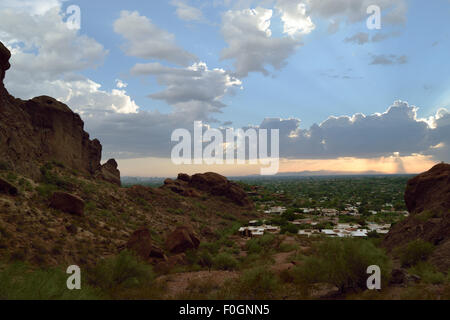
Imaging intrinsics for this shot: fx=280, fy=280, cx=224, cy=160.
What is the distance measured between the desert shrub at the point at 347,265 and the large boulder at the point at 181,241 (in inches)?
442

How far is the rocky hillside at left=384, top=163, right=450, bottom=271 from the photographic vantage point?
12867mm

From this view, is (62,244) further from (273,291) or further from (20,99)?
(20,99)

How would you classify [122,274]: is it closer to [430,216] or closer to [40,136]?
[430,216]

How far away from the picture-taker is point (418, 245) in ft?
42.9

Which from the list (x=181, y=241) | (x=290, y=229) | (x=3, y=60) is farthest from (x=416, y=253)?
(x=3, y=60)

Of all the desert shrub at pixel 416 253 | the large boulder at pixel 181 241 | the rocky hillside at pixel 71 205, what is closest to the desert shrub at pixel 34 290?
the rocky hillside at pixel 71 205

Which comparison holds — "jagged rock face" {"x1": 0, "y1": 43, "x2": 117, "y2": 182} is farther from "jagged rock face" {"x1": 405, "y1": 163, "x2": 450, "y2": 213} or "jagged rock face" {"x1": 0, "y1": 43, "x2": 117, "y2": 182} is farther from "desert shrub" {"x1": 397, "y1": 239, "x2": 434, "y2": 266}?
"jagged rock face" {"x1": 405, "y1": 163, "x2": 450, "y2": 213}

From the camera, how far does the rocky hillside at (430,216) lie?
42.2 ft

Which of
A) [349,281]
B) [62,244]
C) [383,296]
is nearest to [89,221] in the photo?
[62,244]

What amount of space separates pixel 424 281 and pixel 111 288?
11.5m

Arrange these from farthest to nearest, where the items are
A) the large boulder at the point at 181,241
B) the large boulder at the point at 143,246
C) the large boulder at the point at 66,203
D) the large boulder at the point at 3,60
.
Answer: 1. the large boulder at the point at 3,60
2. the large boulder at the point at 181,241
3. the large boulder at the point at 66,203
4. the large boulder at the point at 143,246

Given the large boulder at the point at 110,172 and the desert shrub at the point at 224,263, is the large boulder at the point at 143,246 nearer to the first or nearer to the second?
the desert shrub at the point at 224,263

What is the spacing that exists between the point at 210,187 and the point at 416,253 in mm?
41808

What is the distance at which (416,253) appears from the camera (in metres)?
12.9
